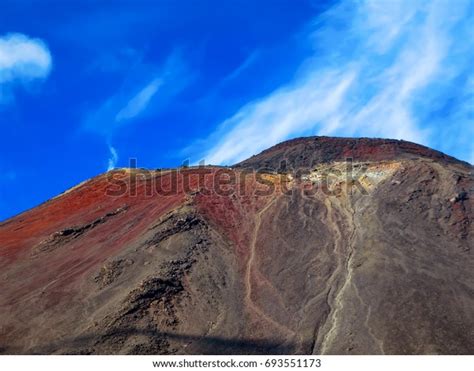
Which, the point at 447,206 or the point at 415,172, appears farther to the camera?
the point at 415,172

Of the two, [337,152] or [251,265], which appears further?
[337,152]

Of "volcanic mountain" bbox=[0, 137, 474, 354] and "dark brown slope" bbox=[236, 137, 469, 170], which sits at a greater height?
"dark brown slope" bbox=[236, 137, 469, 170]

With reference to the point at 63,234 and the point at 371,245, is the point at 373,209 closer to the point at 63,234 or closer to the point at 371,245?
the point at 371,245

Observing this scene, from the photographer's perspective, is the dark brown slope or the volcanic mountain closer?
the volcanic mountain

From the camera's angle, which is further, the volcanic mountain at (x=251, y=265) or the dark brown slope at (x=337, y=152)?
the dark brown slope at (x=337, y=152)

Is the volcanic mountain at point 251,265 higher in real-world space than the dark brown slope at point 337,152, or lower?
lower

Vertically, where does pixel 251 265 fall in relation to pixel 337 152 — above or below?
below

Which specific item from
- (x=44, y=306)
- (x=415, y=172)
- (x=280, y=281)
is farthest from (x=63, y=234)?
(x=415, y=172)
